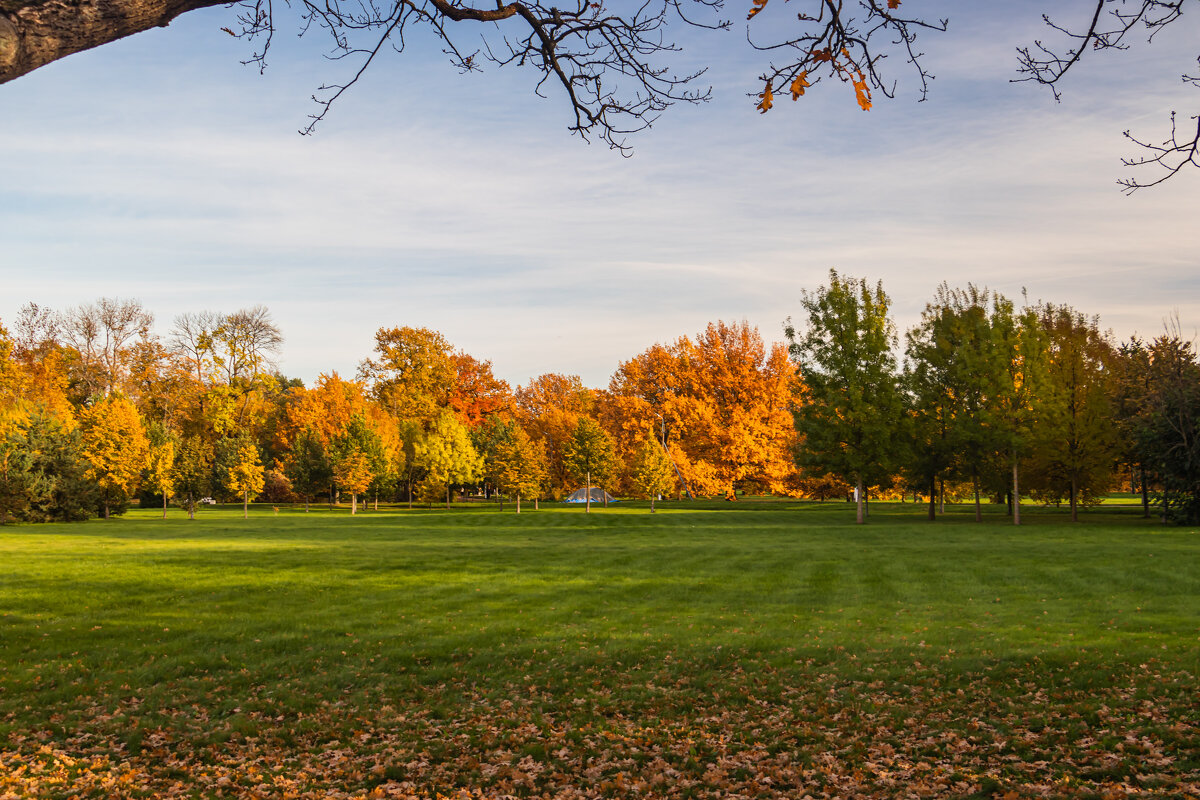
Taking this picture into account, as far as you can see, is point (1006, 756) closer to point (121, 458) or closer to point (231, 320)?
point (121, 458)

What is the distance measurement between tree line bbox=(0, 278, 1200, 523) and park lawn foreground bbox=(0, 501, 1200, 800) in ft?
59.2

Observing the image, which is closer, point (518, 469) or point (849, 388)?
point (849, 388)

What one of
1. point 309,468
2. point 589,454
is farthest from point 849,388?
point 309,468

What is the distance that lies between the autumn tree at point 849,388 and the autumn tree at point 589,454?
15574mm

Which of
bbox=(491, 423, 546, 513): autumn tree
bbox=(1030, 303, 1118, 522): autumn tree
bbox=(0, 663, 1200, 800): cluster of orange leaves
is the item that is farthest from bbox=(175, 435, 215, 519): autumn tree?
bbox=(1030, 303, 1118, 522): autumn tree

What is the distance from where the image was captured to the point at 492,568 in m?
20.4

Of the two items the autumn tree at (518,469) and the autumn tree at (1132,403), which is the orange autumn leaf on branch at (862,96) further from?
the autumn tree at (518,469)

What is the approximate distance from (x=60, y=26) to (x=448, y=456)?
5232 centimetres

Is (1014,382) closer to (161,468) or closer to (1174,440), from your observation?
(1174,440)

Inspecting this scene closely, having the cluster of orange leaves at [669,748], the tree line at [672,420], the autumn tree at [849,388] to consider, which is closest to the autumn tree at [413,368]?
the tree line at [672,420]

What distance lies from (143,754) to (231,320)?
53786 mm

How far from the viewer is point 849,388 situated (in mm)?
39125

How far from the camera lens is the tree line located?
3775cm

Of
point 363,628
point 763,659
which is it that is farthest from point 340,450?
point 763,659
